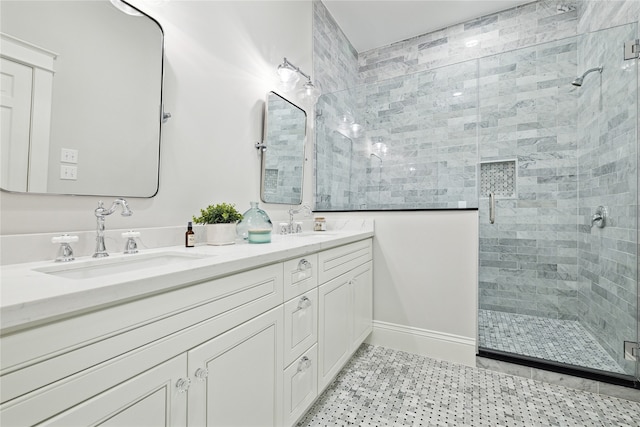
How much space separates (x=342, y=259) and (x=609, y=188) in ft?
6.34

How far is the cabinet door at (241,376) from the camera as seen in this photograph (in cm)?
79

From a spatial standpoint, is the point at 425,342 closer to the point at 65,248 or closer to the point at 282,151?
the point at 282,151

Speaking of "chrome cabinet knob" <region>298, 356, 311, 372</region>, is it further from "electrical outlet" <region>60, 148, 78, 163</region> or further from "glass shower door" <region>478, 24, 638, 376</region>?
"glass shower door" <region>478, 24, 638, 376</region>

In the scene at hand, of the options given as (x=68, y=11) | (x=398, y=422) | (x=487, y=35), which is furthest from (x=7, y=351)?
(x=487, y=35)

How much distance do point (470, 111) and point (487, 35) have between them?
1014 millimetres

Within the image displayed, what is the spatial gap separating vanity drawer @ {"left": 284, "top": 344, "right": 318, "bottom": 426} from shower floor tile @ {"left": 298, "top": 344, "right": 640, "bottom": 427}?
0.16 meters

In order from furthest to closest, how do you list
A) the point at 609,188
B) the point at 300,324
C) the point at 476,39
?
the point at 476,39, the point at 609,188, the point at 300,324

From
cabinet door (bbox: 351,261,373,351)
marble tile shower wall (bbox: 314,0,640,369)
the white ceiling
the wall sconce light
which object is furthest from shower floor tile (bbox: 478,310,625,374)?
the white ceiling

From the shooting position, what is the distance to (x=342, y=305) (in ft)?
5.53

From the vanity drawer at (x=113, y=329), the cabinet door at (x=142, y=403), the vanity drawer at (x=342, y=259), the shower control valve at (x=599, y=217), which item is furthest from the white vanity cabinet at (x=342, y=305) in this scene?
the shower control valve at (x=599, y=217)

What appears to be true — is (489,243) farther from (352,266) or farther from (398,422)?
(398,422)

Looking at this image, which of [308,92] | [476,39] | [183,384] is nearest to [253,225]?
[183,384]

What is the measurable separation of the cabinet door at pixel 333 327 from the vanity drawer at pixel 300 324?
0.20 feet

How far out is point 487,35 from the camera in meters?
2.95
